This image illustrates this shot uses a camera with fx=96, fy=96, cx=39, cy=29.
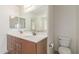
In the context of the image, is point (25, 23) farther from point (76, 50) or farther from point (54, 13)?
point (76, 50)

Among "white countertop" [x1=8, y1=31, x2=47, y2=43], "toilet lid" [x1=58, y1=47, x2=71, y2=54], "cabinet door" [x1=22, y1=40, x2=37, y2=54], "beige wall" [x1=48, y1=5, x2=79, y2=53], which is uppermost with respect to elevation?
"beige wall" [x1=48, y1=5, x2=79, y2=53]

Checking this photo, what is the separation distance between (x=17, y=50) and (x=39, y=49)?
9.6 inches

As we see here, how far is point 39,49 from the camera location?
108cm

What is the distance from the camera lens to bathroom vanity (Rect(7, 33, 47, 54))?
106cm

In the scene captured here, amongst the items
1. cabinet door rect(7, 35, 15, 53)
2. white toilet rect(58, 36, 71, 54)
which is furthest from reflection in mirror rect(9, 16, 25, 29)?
white toilet rect(58, 36, 71, 54)

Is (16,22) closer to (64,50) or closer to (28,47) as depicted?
(28,47)

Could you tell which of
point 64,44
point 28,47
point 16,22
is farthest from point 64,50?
point 16,22

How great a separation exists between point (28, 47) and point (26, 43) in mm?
52

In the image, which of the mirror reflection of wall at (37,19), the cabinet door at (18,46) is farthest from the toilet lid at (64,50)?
the cabinet door at (18,46)

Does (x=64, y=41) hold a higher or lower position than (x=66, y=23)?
lower

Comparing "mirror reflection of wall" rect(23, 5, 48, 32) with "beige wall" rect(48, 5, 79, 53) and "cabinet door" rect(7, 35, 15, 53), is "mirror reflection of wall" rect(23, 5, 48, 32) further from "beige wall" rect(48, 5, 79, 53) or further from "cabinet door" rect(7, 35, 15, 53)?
"cabinet door" rect(7, 35, 15, 53)

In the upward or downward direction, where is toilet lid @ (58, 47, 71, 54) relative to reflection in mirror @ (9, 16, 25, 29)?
downward

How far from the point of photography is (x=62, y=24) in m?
1.12

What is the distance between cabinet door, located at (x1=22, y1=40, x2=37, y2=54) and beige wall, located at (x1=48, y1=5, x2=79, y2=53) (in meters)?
0.20
